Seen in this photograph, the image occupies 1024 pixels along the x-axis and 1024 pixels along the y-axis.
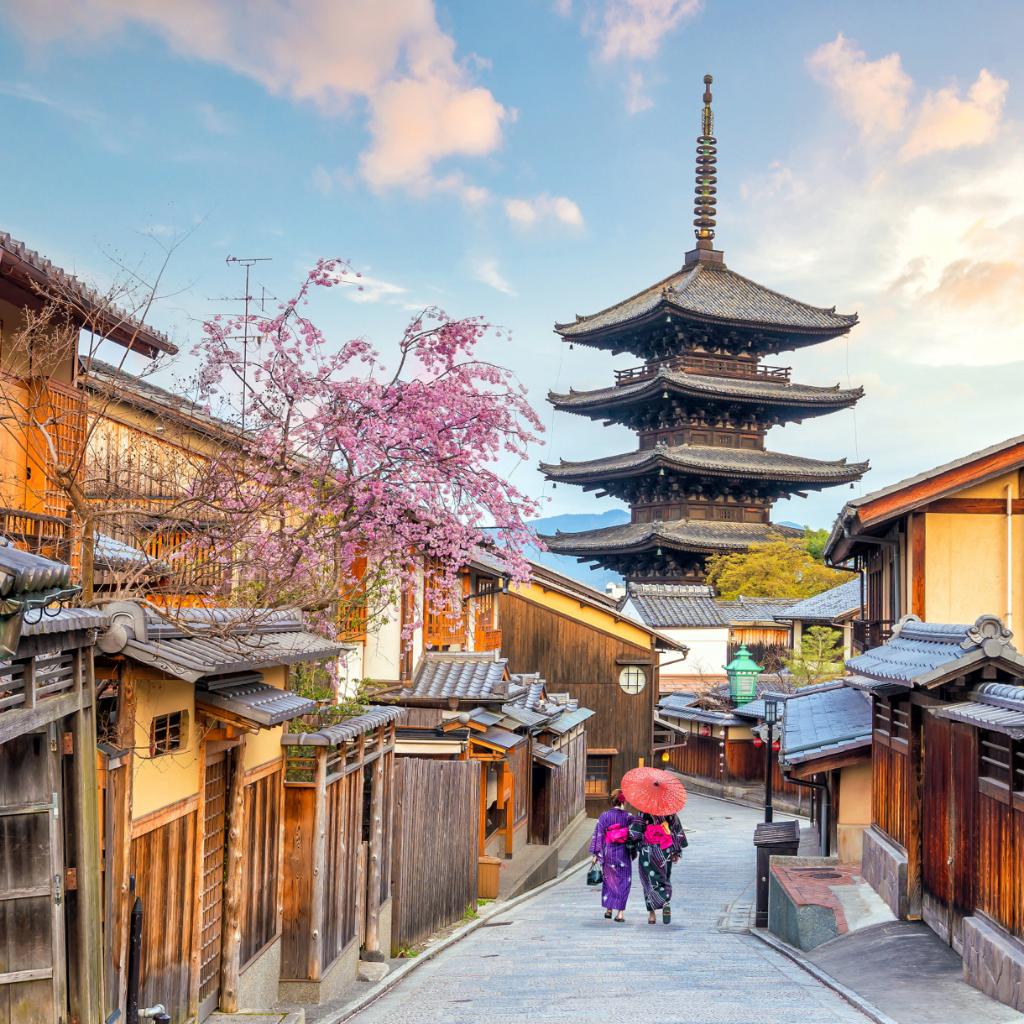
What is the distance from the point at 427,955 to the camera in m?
13.7

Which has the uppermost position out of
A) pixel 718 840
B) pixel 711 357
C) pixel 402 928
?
pixel 711 357

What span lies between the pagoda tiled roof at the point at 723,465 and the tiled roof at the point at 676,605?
184 inches

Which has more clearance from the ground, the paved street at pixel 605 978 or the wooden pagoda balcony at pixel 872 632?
the wooden pagoda balcony at pixel 872 632

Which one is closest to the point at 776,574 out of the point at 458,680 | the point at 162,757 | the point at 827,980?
the point at 458,680

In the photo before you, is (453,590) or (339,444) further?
(453,590)

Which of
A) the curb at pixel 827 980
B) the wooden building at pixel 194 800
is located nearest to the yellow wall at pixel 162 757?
the wooden building at pixel 194 800

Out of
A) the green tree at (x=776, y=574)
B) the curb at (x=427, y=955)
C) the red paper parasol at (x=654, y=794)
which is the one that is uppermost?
the green tree at (x=776, y=574)

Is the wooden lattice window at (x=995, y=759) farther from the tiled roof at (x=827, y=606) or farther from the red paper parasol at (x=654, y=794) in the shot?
the tiled roof at (x=827, y=606)

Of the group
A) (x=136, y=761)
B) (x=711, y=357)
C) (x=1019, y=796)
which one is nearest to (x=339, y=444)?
(x=136, y=761)

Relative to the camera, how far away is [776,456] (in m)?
50.8

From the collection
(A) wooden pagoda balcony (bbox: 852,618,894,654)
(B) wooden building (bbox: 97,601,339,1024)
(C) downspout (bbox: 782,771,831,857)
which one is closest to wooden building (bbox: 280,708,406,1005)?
(B) wooden building (bbox: 97,601,339,1024)

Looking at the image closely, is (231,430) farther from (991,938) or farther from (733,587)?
(733,587)

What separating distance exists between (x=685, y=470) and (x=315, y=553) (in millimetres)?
35427

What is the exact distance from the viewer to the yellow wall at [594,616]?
3516cm
